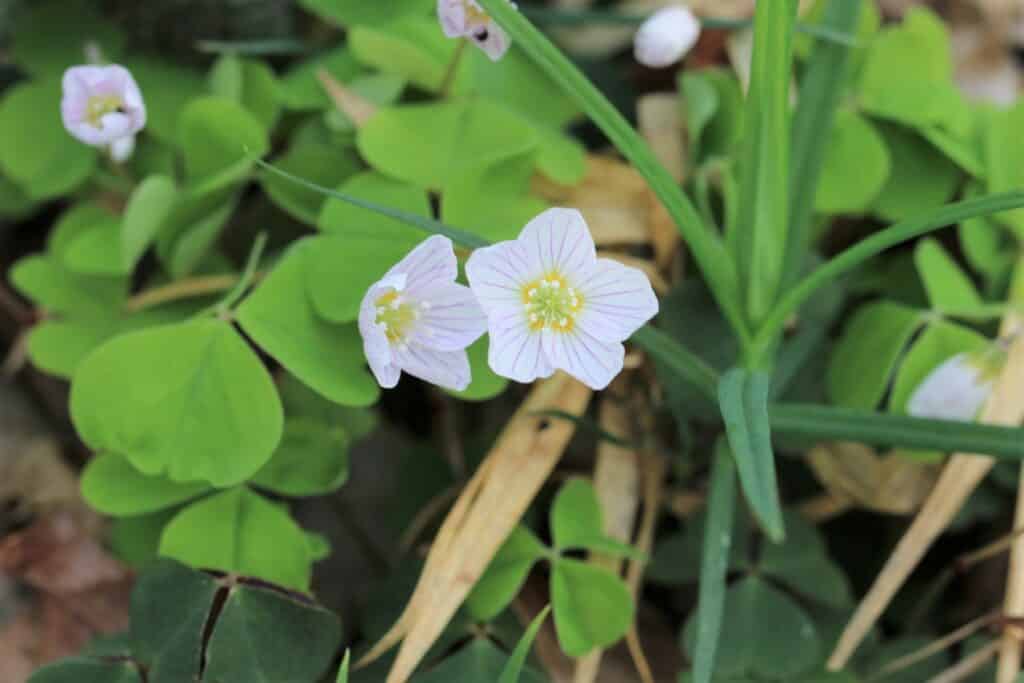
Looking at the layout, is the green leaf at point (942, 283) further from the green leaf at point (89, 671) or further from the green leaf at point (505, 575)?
the green leaf at point (89, 671)

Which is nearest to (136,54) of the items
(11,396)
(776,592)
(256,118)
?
(256,118)

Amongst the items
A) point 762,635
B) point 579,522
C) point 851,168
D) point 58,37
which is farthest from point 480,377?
point 58,37

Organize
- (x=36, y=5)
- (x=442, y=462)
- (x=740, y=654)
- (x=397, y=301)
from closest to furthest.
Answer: (x=397, y=301)
(x=740, y=654)
(x=442, y=462)
(x=36, y=5)

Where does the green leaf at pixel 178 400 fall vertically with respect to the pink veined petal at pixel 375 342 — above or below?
below

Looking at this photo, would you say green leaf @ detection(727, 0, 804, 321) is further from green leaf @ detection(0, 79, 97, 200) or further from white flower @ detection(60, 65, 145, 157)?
green leaf @ detection(0, 79, 97, 200)

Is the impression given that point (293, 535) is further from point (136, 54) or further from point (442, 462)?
point (136, 54)

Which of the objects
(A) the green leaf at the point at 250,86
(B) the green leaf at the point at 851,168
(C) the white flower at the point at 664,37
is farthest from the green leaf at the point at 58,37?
(B) the green leaf at the point at 851,168
